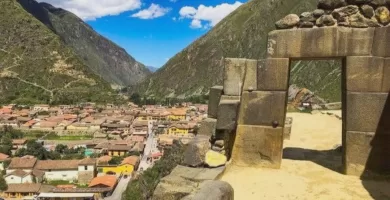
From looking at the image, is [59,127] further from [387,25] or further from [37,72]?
[387,25]

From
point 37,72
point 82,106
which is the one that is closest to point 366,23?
point 82,106

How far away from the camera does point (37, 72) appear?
441 ft

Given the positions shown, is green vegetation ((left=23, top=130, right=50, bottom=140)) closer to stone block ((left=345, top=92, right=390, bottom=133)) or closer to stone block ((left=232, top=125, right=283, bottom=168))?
stone block ((left=232, top=125, right=283, bottom=168))

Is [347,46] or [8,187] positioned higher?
[347,46]

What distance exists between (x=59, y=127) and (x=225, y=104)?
91.3 meters

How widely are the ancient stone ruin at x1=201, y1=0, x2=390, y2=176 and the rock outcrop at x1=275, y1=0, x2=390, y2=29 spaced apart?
0.02 meters

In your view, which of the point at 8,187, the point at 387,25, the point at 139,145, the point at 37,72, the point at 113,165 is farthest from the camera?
the point at 37,72

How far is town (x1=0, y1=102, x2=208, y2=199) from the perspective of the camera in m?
54.7

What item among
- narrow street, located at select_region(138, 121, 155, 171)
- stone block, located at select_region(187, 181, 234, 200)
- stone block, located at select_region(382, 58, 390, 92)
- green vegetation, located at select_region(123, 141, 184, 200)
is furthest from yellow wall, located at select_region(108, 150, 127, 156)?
stone block, located at select_region(187, 181, 234, 200)

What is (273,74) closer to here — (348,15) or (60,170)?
(348,15)

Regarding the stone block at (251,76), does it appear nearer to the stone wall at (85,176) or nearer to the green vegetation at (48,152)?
the stone wall at (85,176)

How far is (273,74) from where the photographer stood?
33.4 feet

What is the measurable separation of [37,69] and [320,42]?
138 metres

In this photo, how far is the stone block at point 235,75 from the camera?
34.4 feet
